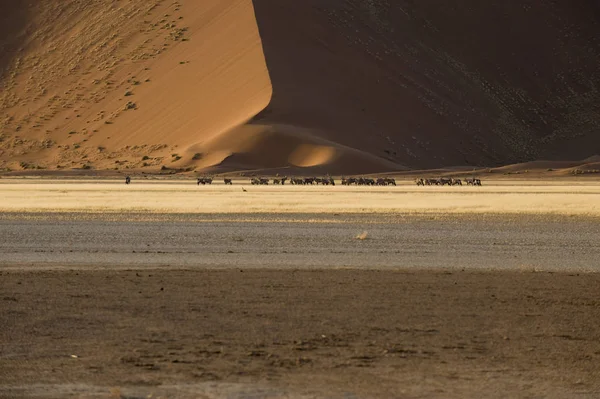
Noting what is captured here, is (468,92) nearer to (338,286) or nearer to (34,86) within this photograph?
(34,86)

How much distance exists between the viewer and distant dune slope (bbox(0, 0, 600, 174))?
114 metres

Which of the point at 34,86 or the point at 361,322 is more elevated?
the point at 34,86

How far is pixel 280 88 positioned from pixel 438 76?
2284cm

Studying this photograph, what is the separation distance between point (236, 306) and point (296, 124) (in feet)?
321

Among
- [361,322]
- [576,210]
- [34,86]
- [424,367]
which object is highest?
[34,86]

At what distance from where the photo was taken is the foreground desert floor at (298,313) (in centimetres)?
1182

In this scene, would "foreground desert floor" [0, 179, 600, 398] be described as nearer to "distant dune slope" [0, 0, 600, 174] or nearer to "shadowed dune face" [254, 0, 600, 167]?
"distant dune slope" [0, 0, 600, 174]

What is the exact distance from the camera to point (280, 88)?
118 meters

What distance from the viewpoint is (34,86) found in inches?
5281

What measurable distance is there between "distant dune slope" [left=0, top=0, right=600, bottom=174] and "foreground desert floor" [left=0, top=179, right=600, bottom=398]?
242 feet

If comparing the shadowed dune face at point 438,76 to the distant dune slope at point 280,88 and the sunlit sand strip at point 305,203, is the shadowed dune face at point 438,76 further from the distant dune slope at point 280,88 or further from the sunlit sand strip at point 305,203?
the sunlit sand strip at point 305,203

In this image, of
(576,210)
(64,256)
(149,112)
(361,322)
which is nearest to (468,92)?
(149,112)

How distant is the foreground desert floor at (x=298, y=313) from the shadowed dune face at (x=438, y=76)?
8555 centimetres

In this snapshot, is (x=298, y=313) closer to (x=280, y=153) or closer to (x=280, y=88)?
(x=280, y=153)
